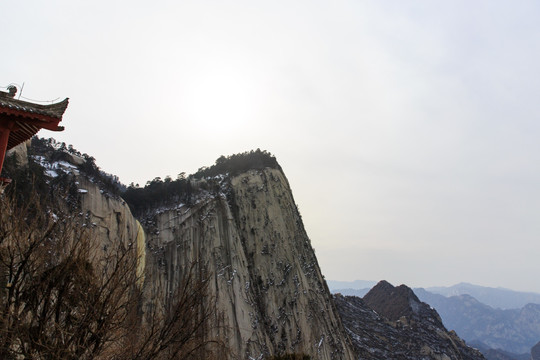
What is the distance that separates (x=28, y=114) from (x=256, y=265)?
32.2 m

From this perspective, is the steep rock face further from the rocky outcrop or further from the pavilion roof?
the pavilion roof

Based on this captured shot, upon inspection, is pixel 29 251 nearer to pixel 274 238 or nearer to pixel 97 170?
pixel 97 170

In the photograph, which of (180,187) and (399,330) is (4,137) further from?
(399,330)

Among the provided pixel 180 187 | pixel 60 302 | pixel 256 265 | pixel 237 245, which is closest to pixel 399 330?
pixel 256 265

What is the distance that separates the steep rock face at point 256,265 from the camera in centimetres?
3428

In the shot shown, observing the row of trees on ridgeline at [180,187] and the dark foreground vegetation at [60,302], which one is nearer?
the dark foreground vegetation at [60,302]

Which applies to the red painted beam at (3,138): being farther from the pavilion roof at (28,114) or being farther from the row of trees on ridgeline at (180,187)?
the row of trees on ridgeline at (180,187)

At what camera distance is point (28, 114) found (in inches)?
334

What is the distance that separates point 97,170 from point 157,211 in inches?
297

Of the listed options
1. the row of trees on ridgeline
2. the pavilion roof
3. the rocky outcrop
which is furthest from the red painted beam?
the rocky outcrop

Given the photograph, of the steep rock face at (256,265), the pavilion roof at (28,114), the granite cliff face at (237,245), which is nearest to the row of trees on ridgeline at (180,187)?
the granite cliff face at (237,245)

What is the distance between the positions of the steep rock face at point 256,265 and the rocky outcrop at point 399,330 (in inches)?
578

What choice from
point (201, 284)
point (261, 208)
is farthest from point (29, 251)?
point (261, 208)

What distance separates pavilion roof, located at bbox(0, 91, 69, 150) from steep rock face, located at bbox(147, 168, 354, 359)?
1057 inches
